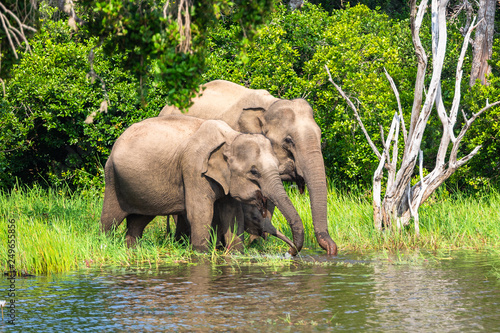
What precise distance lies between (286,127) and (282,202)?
145 cm

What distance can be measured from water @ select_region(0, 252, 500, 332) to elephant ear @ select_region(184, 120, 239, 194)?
1242 millimetres

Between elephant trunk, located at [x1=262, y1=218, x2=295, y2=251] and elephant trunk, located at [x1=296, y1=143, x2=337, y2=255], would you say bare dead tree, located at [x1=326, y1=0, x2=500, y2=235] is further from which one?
elephant trunk, located at [x1=262, y1=218, x2=295, y2=251]

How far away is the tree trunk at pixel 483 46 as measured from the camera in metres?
15.2

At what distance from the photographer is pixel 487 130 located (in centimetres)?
1419

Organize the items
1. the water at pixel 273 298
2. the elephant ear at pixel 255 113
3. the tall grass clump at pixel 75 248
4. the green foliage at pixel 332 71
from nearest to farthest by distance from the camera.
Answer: the water at pixel 273 298 < the tall grass clump at pixel 75 248 < the elephant ear at pixel 255 113 < the green foliage at pixel 332 71

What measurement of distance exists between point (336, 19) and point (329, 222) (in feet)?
20.0

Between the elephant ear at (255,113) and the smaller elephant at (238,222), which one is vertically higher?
the elephant ear at (255,113)

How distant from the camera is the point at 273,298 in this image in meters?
7.76

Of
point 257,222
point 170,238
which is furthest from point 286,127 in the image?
point 170,238

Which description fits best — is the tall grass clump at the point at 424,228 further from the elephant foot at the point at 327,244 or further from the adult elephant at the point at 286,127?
the adult elephant at the point at 286,127

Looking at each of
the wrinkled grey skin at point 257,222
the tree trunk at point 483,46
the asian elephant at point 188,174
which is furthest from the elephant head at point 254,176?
the tree trunk at point 483,46

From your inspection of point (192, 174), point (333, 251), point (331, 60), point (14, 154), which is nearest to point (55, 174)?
point (14, 154)

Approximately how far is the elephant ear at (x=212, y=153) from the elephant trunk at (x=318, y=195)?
3.55ft

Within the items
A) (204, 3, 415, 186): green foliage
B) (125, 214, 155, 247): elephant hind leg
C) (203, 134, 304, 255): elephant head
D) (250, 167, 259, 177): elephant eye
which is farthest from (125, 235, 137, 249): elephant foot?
(204, 3, 415, 186): green foliage
